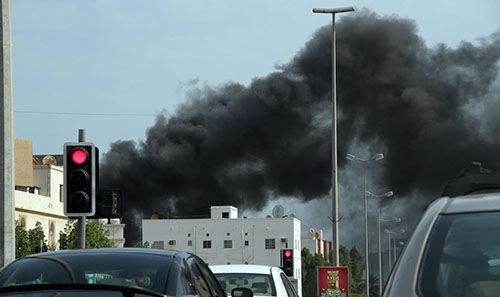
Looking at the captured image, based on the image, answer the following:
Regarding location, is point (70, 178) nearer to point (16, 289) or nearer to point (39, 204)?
point (16, 289)

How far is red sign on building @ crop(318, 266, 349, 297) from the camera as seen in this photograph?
34.8 metres

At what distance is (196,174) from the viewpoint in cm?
15812

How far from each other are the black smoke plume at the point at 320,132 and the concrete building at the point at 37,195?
138ft

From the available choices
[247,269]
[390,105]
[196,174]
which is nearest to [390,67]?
[390,105]

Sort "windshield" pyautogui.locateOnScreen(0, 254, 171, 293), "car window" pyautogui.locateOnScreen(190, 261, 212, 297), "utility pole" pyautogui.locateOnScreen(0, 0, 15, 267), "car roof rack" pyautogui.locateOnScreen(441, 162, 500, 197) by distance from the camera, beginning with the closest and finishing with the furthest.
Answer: "car roof rack" pyautogui.locateOnScreen(441, 162, 500, 197), "windshield" pyautogui.locateOnScreen(0, 254, 171, 293), "car window" pyautogui.locateOnScreen(190, 261, 212, 297), "utility pole" pyautogui.locateOnScreen(0, 0, 15, 267)

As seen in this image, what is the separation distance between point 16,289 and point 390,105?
15116 cm

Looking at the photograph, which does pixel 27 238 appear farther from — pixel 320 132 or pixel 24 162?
pixel 320 132

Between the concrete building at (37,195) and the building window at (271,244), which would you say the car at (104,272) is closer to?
the concrete building at (37,195)

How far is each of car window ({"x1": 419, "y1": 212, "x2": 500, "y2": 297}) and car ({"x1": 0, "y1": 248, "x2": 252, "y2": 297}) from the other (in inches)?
107

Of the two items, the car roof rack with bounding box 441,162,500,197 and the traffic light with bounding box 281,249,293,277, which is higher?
the car roof rack with bounding box 441,162,500,197

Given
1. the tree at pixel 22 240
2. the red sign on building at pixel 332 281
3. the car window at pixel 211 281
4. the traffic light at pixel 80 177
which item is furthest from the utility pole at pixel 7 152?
the tree at pixel 22 240

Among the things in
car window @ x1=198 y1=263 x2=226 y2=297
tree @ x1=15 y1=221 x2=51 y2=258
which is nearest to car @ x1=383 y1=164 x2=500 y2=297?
car window @ x1=198 y1=263 x2=226 y2=297

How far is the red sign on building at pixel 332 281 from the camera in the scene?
34750 millimetres

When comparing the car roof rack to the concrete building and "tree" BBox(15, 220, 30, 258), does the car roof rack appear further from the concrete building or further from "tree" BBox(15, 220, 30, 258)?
the concrete building
